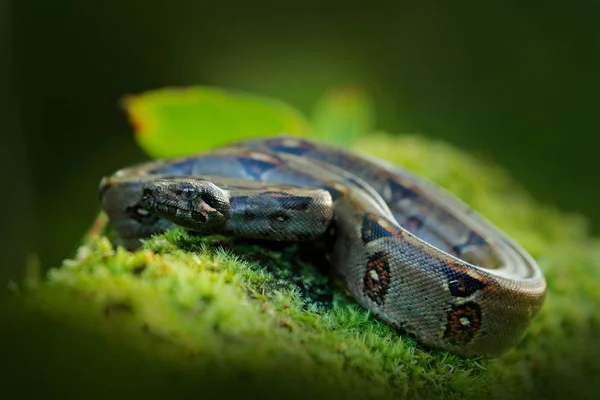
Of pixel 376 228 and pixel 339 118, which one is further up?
pixel 339 118

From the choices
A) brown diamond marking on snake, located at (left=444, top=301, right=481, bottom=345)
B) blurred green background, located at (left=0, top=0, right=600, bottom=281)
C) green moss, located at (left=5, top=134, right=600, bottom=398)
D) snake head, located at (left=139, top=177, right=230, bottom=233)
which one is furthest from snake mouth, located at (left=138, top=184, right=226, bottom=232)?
blurred green background, located at (left=0, top=0, right=600, bottom=281)

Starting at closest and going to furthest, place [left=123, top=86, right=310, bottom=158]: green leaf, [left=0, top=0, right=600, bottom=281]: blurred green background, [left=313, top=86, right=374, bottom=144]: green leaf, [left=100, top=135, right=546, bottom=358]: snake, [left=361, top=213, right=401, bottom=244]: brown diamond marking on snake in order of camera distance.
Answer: [left=100, top=135, right=546, bottom=358]: snake → [left=361, top=213, right=401, bottom=244]: brown diamond marking on snake → [left=123, top=86, right=310, bottom=158]: green leaf → [left=313, top=86, right=374, bottom=144]: green leaf → [left=0, top=0, right=600, bottom=281]: blurred green background

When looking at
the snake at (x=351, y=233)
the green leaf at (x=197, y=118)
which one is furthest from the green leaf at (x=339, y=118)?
the snake at (x=351, y=233)

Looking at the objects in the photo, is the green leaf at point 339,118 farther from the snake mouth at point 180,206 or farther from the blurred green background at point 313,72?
the blurred green background at point 313,72

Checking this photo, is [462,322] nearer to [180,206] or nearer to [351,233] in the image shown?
[351,233]

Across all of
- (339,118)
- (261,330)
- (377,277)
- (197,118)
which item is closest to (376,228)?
(377,277)

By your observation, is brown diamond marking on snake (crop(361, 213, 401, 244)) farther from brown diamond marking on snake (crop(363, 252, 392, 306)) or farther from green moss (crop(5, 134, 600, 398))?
green moss (crop(5, 134, 600, 398))
